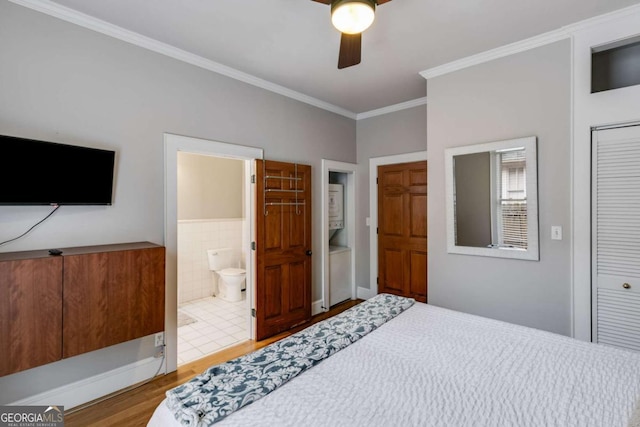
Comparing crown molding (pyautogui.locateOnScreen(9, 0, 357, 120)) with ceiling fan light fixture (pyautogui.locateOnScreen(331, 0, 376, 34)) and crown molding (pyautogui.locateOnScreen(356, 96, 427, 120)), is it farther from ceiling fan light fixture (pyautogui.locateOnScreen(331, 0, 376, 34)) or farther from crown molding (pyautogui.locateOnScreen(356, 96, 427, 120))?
ceiling fan light fixture (pyautogui.locateOnScreen(331, 0, 376, 34))

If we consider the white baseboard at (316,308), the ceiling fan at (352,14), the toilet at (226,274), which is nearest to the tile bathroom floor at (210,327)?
the toilet at (226,274)

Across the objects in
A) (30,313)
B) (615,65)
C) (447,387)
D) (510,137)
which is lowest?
(447,387)

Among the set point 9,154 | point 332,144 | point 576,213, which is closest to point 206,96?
point 9,154

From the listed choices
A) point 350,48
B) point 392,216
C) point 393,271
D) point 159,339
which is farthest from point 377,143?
point 159,339

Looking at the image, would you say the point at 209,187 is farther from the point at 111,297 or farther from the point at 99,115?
the point at 111,297

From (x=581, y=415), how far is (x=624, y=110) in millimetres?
2190

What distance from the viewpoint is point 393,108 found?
13.5ft

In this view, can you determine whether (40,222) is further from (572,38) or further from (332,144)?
(572,38)

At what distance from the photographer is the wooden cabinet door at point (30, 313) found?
1.67 meters

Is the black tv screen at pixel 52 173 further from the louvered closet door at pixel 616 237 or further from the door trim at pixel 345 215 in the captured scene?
the louvered closet door at pixel 616 237

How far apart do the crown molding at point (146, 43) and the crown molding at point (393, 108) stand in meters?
1.08

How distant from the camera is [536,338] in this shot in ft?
5.73

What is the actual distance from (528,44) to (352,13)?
74.4 inches

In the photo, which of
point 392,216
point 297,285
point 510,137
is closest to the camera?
point 510,137
